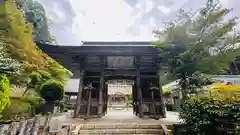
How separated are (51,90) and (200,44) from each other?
7.77 m

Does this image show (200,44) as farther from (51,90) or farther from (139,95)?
(51,90)

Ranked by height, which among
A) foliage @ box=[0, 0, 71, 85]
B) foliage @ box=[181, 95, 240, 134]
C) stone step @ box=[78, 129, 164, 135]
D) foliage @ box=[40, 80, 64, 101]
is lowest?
stone step @ box=[78, 129, 164, 135]

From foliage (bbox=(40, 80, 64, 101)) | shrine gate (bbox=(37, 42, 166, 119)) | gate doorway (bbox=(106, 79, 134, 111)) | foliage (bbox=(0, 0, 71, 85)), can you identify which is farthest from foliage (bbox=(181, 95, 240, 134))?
gate doorway (bbox=(106, 79, 134, 111))

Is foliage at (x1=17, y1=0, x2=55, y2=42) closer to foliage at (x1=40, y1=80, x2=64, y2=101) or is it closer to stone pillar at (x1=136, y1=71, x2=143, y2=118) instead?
foliage at (x1=40, y1=80, x2=64, y2=101)

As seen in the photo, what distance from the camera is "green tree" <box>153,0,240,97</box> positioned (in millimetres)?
7605

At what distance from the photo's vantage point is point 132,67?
9992 millimetres

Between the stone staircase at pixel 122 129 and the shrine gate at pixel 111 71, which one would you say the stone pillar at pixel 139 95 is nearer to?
the shrine gate at pixel 111 71

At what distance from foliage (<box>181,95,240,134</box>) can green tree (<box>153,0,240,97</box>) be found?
2503 millimetres

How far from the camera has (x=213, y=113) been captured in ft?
14.3

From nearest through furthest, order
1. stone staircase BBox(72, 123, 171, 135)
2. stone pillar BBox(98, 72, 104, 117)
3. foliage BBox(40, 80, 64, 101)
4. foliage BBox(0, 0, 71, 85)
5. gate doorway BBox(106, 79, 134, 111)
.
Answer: stone staircase BBox(72, 123, 171, 135)
foliage BBox(0, 0, 71, 85)
stone pillar BBox(98, 72, 104, 117)
foliage BBox(40, 80, 64, 101)
gate doorway BBox(106, 79, 134, 111)

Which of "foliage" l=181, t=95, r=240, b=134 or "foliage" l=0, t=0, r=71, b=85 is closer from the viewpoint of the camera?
"foliage" l=181, t=95, r=240, b=134

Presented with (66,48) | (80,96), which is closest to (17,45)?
(66,48)

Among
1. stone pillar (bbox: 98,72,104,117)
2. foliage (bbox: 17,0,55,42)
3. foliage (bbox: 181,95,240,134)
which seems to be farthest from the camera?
foliage (bbox: 17,0,55,42)

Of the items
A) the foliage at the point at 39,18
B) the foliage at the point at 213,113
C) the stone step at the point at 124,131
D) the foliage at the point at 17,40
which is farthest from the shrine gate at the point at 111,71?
the foliage at the point at 39,18
